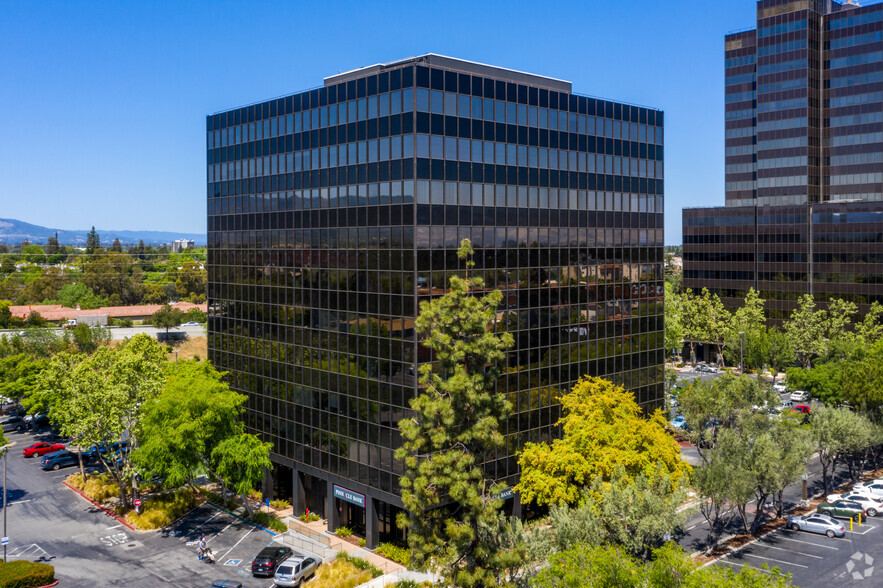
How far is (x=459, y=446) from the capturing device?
4128 cm

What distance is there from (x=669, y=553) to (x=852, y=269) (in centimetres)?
11104

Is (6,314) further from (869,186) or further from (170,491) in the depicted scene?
(869,186)

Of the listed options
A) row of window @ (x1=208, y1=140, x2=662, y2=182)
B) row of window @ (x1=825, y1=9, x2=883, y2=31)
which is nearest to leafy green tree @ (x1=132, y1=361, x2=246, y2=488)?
row of window @ (x1=208, y1=140, x2=662, y2=182)

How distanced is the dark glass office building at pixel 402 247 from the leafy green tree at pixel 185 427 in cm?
555

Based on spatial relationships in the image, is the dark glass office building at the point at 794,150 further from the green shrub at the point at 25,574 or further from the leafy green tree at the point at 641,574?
the green shrub at the point at 25,574

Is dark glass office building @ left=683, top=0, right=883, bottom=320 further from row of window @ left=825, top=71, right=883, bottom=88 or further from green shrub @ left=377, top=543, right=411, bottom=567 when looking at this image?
green shrub @ left=377, top=543, right=411, bottom=567

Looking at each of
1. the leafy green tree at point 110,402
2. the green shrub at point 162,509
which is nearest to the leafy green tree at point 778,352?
the green shrub at point 162,509

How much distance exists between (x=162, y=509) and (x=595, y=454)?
3935 centimetres

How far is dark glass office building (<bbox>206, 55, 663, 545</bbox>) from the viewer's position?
172 feet

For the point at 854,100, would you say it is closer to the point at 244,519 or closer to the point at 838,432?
the point at 838,432

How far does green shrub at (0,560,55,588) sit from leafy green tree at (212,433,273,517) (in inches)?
540

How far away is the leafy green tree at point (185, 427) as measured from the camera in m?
58.2

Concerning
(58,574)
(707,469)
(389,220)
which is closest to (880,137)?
(707,469)

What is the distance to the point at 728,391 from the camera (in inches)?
2667
